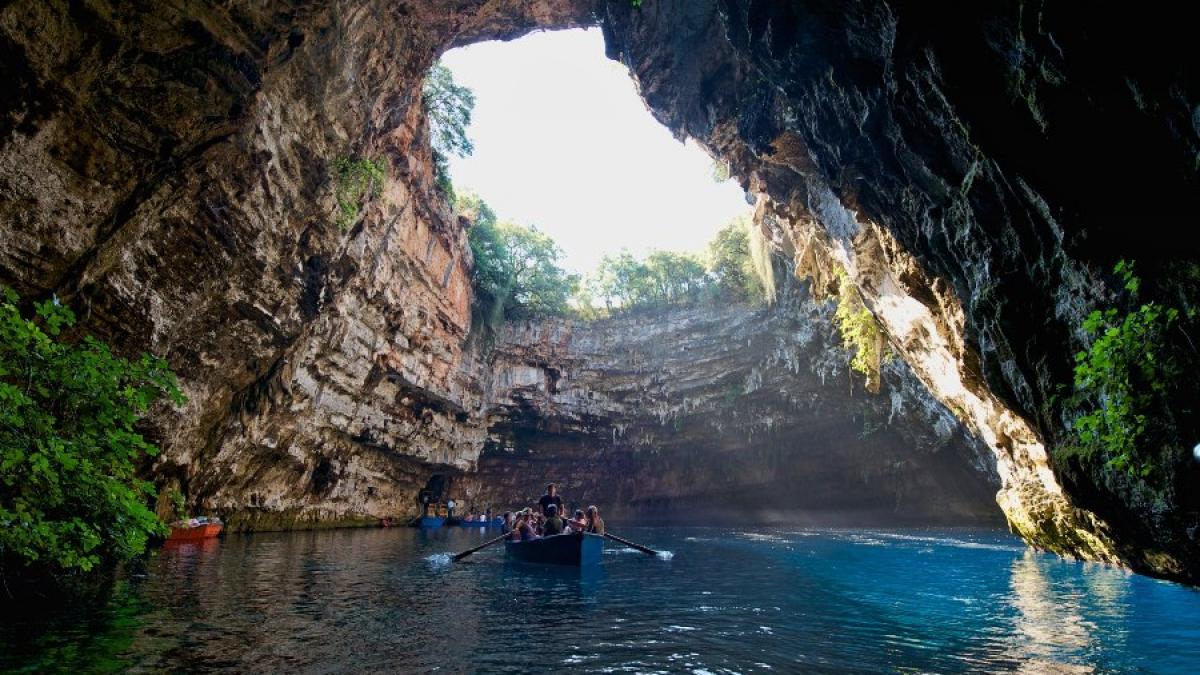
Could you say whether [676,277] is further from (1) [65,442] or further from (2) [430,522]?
(1) [65,442]

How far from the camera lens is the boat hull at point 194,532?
1506 centimetres

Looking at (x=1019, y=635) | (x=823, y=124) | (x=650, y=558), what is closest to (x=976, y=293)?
(x=823, y=124)

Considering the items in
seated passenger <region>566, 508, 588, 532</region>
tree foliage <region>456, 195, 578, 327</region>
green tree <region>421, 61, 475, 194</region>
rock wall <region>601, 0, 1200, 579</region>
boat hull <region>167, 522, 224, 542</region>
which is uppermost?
green tree <region>421, 61, 475, 194</region>

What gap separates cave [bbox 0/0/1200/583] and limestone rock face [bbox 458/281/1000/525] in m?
7.34

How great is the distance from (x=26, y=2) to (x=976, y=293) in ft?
46.6

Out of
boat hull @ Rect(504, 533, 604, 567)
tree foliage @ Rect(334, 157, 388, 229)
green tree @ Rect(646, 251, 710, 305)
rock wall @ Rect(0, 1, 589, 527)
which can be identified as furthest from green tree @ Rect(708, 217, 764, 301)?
boat hull @ Rect(504, 533, 604, 567)

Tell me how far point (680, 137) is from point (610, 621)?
→ 14784 mm

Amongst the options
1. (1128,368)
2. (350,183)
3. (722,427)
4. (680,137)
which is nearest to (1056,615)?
(1128,368)

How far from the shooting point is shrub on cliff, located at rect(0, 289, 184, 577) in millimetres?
5148

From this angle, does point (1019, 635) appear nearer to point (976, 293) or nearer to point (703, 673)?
point (703, 673)

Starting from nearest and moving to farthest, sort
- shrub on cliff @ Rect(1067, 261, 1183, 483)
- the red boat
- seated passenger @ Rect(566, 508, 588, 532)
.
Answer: shrub on cliff @ Rect(1067, 261, 1183, 483)
seated passenger @ Rect(566, 508, 588, 532)
the red boat

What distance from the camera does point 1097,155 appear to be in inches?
255

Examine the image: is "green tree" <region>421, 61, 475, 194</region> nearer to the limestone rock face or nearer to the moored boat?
the limestone rock face

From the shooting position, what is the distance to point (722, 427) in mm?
33312
